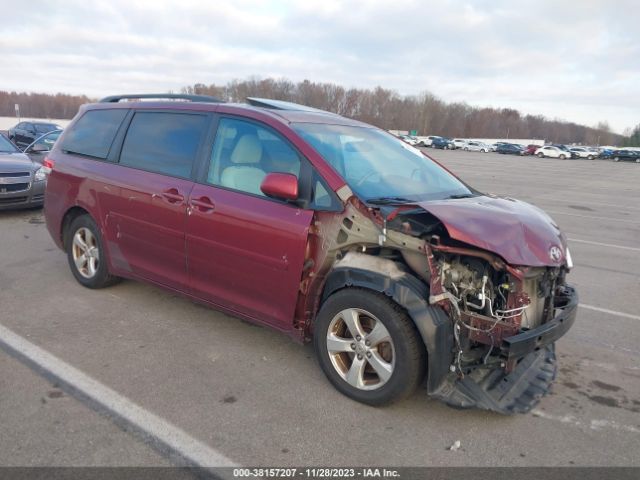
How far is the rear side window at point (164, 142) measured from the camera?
405 cm

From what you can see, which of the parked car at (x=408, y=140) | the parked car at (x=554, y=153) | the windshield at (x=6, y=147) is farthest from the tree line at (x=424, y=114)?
the windshield at (x=6, y=147)

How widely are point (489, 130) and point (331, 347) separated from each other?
142691mm

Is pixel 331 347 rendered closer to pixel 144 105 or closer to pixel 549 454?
pixel 549 454

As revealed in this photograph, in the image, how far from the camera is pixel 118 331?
4.14m

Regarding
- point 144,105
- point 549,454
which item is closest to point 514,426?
point 549,454

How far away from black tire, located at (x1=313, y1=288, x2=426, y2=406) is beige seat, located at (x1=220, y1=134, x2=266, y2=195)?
105cm

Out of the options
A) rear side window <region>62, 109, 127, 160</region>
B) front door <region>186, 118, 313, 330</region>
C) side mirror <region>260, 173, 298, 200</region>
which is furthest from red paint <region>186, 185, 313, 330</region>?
rear side window <region>62, 109, 127, 160</region>

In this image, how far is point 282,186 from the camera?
3.28 m

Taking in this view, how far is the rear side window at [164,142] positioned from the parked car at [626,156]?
68.8 metres

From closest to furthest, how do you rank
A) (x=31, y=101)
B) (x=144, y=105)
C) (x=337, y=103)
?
1. (x=144, y=105)
2. (x=31, y=101)
3. (x=337, y=103)

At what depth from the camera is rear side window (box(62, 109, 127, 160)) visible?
4.75 metres

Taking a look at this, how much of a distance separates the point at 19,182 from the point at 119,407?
7.23 m

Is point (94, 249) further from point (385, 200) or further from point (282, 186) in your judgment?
point (385, 200)

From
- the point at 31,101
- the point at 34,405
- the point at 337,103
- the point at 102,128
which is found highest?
the point at 337,103
